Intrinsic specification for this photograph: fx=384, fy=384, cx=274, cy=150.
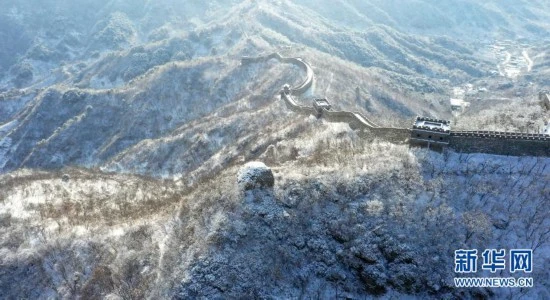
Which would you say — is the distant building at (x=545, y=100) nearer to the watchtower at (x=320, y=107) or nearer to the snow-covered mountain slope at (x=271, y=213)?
the snow-covered mountain slope at (x=271, y=213)

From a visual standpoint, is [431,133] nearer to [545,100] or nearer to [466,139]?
[466,139]

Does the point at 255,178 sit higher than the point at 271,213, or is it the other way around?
the point at 255,178

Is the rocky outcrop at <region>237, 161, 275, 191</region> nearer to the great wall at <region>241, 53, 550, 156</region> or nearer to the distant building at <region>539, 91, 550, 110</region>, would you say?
the great wall at <region>241, 53, 550, 156</region>

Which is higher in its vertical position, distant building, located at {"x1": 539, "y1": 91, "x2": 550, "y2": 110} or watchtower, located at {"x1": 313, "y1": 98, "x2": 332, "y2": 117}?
distant building, located at {"x1": 539, "y1": 91, "x2": 550, "y2": 110}

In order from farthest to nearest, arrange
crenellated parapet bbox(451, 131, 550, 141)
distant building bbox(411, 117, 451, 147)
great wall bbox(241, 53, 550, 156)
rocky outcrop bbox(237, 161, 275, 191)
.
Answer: distant building bbox(411, 117, 451, 147)
great wall bbox(241, 53, 550, 156)
crenellated parapet bbox(451, 131, 550, 141)
rocky outcrop bbox(237, 161, 275, 191)

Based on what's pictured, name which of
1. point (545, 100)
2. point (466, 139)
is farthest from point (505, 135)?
point (545, 100)

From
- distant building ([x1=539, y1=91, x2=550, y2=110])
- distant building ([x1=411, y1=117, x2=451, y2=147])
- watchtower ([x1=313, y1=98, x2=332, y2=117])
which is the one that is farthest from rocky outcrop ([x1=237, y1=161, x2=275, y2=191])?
distant building ([x1=539, y1=91, x2=550, y2=110])

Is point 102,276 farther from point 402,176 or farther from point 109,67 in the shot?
point 109,67

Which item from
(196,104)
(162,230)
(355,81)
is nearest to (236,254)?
(162,230)
